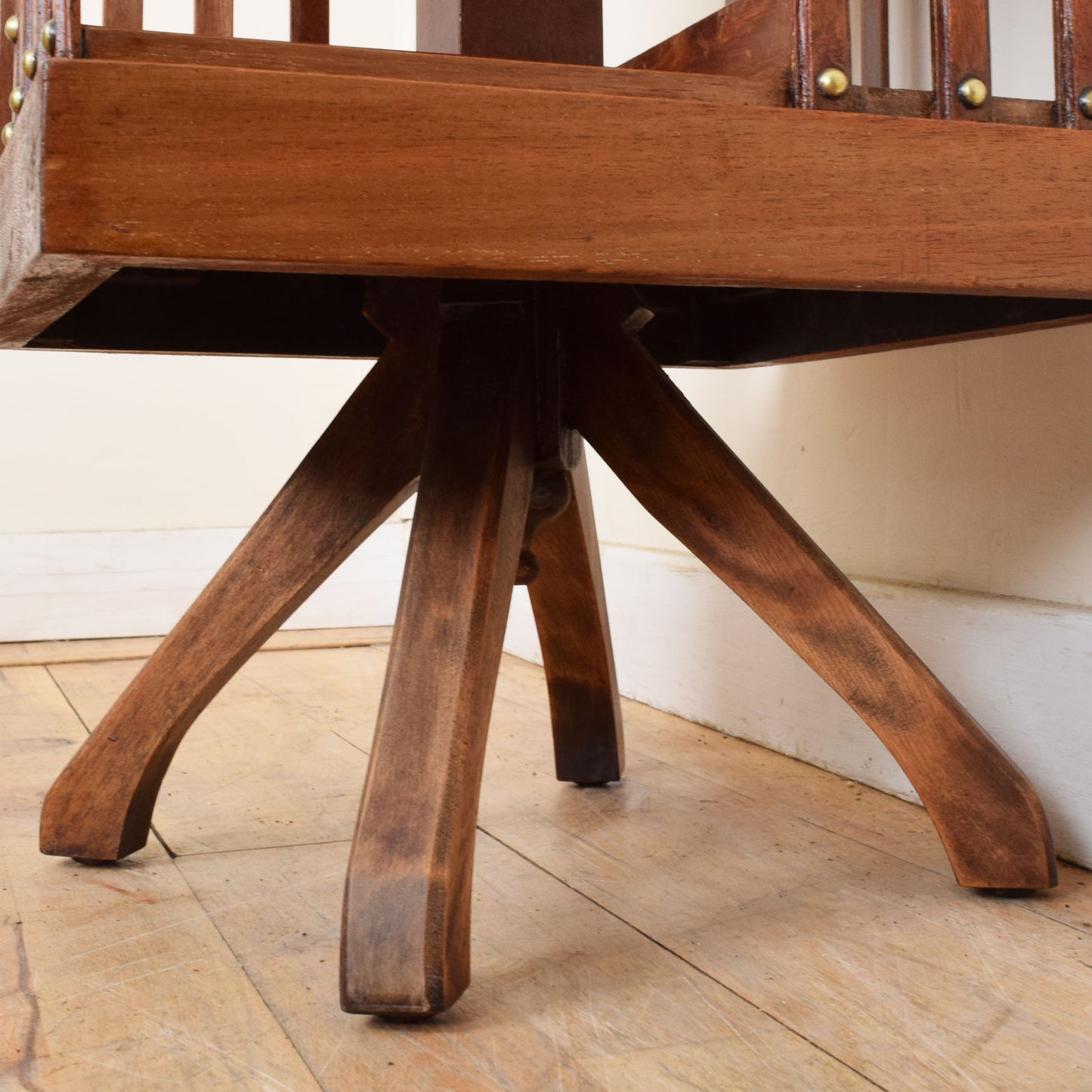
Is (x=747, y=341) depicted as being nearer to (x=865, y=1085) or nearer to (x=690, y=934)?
(x=690, y=934)

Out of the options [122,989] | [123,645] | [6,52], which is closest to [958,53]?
→ [6,52]

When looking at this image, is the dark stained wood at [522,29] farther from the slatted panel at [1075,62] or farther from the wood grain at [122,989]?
the wood grain at [122,989]

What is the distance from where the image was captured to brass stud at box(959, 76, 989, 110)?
506mm

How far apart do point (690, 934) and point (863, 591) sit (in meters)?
0.43

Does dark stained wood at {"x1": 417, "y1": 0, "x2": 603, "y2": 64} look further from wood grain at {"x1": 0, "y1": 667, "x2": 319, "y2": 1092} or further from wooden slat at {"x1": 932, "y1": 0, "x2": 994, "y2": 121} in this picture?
wood grain at {"x1": 0, "y1": 667, "x2": 319, "y2": 1092}

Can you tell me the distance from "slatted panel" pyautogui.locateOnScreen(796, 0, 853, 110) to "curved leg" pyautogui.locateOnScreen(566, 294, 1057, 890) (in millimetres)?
236

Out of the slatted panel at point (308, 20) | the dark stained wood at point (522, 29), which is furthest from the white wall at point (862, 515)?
the slatted panel at point (308, 20)

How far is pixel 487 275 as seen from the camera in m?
0.45

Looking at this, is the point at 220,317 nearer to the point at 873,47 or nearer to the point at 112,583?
the point at 873,47

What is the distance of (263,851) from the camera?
81cm

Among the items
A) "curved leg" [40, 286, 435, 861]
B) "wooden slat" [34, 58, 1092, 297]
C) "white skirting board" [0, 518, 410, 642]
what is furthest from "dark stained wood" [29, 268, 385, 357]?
"white skirting board" [0, 518, 410, 642]

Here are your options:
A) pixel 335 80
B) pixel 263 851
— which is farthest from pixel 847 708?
pixel 335 80

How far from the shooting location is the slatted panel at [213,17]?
1.82 feet

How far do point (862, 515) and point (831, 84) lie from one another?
60 cm
